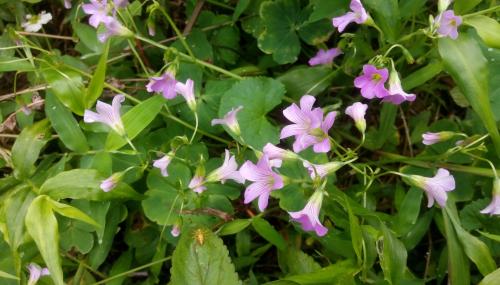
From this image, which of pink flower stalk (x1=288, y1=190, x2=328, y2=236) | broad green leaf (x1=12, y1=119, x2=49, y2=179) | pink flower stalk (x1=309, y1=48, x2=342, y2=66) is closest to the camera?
pink flower stalk (x1=288, y1=190, x2=328, y2=236)

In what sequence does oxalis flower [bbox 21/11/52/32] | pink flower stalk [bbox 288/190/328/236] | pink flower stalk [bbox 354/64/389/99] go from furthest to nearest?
oxalis flower [bbox 21/11/52/32], pink flower stalk [bbox 354/64/389/99], pink flower stalk [bbox 288/190/328/236]

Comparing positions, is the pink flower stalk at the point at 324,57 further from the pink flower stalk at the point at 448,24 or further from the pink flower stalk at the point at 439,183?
the pink flower stalk at the point at 439,183

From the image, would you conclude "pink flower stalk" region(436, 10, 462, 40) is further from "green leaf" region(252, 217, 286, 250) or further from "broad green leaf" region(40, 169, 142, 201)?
"broad green leaf" region(40, 169, 142, 201)

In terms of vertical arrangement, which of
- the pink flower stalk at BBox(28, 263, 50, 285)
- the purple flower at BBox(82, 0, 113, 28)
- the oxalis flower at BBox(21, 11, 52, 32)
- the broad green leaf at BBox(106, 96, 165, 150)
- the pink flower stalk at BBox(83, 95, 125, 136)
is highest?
the purple flower at BBox(82, 0, 113, 28)

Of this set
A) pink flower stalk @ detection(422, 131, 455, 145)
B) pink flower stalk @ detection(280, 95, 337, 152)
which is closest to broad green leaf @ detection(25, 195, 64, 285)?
pink flower stalk @ detection(280, 95, 337, 152)

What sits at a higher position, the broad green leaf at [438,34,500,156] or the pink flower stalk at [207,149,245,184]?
the broad green leaf at [438,34,500,156]

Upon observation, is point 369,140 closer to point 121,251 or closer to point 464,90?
point 464,90

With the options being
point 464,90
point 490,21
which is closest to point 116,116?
point 464,90
